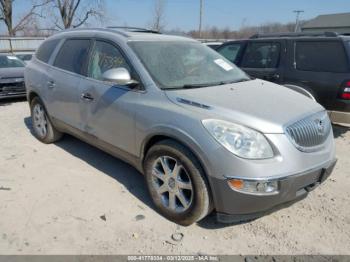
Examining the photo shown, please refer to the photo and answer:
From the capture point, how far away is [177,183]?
3.01 meters

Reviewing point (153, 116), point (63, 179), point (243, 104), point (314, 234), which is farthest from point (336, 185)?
point (63, 179)

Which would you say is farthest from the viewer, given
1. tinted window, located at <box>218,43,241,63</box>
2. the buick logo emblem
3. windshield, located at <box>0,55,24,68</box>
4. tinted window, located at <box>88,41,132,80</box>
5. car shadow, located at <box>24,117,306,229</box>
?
windshield, located at <box>0,55,24,68</box>

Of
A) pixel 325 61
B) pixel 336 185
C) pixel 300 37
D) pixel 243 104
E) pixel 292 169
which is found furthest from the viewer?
pixel 300 37

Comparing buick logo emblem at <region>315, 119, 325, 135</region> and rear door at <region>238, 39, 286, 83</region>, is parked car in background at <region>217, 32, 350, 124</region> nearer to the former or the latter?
rear door at <region>238, 39, 286, 83</region>

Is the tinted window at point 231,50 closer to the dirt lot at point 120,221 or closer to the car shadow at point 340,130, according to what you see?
the car shadow at point 340,130

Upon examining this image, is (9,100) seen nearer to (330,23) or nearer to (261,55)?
(261,55)

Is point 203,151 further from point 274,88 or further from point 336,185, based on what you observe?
point 336,185

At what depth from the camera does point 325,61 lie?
5223mm

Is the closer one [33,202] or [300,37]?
[33,202]

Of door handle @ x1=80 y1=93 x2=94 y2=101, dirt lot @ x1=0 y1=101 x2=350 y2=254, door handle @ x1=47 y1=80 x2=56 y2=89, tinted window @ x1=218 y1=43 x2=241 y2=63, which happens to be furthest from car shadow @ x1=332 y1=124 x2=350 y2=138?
door handle @ x1=47 y1=80 x2=56 y2=89

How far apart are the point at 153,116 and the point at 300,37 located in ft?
12.8

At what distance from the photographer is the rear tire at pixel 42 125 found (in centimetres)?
511

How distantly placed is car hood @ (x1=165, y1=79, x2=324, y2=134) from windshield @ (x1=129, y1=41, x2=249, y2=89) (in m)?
0.20

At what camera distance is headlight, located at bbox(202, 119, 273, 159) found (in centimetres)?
A: 255
